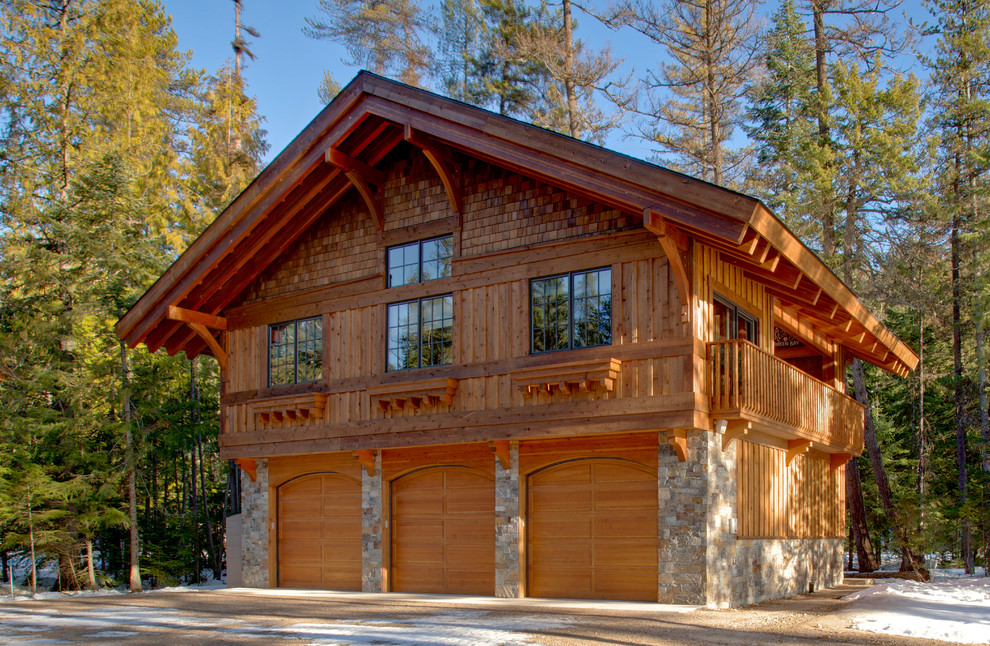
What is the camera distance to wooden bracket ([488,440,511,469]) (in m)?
14.3

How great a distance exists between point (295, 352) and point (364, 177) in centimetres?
374

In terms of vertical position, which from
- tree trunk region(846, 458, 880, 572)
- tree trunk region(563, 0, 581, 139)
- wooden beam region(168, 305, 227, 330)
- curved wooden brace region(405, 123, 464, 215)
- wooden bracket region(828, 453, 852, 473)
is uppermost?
tree trunk region(563, 0, 581, 139)

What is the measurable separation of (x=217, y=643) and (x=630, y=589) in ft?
20.6

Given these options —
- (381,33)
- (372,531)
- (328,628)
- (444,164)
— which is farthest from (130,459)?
(381,33)

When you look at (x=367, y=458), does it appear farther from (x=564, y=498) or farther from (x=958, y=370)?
(x=958, y=370)

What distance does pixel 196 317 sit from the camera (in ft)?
58.3

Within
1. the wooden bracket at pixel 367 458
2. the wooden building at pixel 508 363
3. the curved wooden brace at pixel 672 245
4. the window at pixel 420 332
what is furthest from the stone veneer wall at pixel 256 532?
the curved wooden brace at pixel 672 245

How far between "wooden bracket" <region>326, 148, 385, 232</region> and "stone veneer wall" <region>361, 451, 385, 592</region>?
4454 mm

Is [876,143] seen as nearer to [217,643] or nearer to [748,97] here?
[748,97]

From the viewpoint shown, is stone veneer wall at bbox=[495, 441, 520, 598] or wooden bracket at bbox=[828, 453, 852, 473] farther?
wooden bracket at bbox=[828, 453, 852, 473]

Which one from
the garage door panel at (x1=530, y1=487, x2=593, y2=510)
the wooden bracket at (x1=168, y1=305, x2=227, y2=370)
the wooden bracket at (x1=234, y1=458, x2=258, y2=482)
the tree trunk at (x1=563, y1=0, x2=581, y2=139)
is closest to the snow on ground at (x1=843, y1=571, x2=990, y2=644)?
the garage door panel at (x1=530, y1=487, x2=593, y2=510)

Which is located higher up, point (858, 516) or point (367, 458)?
point (367, 458)

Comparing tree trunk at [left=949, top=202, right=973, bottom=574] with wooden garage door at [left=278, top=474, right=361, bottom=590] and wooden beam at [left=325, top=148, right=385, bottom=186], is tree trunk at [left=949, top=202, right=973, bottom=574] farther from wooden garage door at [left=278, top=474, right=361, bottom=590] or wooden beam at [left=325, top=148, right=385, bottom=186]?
wooden garage door at [left=278, top=474, right=361, bottom=590]

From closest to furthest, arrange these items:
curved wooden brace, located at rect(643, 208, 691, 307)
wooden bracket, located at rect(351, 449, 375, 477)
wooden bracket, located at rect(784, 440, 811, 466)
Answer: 1. curved wooden brace, located at rect(643, 208, 691, 307)
2. wooden bracket, located at rect(784, 440, 811, 466)
3. wooden bracket, located at rect(351, 449, 375, 477)
